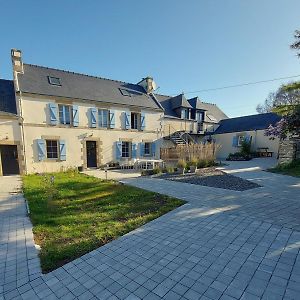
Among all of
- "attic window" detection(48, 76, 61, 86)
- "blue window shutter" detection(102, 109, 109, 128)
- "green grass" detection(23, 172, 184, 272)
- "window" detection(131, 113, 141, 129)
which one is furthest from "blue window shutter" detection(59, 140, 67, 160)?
"green grass" detection(23, 172, 184, 272)

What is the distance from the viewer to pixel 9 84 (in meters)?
13.5

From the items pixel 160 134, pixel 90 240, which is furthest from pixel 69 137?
pixel 90 240

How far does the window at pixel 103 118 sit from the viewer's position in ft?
48.4

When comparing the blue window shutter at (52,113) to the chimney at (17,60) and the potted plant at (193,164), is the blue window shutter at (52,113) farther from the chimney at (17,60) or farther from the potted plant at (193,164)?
the potted plant at (193,164)

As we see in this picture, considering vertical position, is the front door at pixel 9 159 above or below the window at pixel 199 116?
below

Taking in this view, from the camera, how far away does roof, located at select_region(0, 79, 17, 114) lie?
11.7 m

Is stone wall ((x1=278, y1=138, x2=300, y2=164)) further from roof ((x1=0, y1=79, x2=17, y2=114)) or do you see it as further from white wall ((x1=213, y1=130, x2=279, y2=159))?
roof ((x1=0, y1=79, x2=17, y2=114))

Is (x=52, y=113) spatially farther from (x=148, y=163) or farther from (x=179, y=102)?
(x=179, y=102)

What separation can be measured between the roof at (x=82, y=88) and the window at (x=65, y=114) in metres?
0.78

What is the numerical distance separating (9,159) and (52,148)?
8.14 feet

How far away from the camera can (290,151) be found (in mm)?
13031

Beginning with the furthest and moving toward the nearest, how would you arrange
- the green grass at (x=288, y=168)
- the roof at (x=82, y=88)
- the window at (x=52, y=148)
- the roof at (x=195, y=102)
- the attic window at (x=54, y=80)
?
the roof at (x=195, y=102), the attic window at (x=54, y=80), the window at (x=52, y=148), the roof at (x=82, y=88), the green grass at (x=288, y=168)

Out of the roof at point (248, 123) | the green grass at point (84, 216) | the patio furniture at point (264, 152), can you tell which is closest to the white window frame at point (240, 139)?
the roof at point (248, 123)

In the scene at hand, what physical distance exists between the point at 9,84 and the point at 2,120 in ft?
12.7
